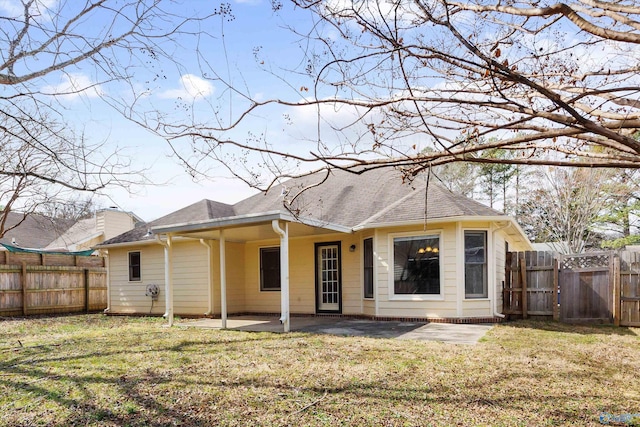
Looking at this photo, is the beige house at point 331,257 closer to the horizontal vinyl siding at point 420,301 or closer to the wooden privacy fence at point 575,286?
the horizontal vinyl siding at point 420,301

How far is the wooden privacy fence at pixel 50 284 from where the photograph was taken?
1345cm

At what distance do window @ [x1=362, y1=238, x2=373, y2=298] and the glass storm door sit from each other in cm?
78

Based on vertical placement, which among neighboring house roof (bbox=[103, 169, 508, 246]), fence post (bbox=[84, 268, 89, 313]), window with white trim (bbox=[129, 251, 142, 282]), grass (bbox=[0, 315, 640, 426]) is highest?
neighboring house roof (bbox=[103, 169, 508, 246])

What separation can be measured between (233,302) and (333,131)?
865cm

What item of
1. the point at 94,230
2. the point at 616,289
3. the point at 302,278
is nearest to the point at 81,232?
the point at 94,230

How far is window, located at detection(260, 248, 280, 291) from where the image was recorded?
12383mm

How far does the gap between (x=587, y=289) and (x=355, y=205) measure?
5.77 m

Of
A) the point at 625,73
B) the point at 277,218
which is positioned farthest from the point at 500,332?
the point at 625,73

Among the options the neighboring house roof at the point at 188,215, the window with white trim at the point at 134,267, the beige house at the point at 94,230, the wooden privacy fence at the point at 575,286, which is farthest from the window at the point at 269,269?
the beige house at the point at 94,230

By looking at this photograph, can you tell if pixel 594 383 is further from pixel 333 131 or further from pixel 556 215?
pixel 556 215

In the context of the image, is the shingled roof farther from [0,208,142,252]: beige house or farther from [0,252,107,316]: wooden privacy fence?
[0,208,142,252]: beige house

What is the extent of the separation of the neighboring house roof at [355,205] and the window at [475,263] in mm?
595

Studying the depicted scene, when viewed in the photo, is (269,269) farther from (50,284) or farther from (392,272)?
(50,284)

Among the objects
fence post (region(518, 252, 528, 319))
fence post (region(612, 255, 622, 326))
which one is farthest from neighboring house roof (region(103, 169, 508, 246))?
fence post (region(612, 255, 622, 326))
